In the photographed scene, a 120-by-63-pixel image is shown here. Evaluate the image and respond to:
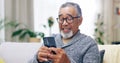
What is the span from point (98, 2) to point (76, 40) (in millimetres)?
4351

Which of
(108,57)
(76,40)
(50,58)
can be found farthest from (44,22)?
(50,58)

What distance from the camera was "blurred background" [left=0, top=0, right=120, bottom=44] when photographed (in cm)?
400

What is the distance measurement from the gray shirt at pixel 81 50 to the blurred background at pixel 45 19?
2.44 m

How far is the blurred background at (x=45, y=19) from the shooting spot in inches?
158

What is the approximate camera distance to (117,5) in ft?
19.6

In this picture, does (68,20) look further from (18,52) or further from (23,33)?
(23,33)

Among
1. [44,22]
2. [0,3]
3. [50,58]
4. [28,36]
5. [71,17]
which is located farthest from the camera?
[44,22]

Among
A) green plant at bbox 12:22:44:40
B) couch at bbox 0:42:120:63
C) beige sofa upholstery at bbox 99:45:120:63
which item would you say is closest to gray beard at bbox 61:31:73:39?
beige sofa upholstery at bbox 99:45:120:63

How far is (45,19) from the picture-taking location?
4.79 m

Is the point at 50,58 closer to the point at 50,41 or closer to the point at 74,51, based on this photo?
the point at 50,41

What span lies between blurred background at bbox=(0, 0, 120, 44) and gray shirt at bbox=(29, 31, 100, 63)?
8.00 ft

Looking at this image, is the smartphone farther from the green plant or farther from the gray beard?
the green plant

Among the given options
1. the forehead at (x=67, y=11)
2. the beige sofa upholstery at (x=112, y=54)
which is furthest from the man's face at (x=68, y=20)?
the beige sofa upholstery at (x=112, y=54)

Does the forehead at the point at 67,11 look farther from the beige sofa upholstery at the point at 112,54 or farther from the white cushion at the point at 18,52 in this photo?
the white cushion at the point at 18,52
